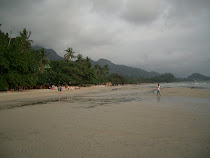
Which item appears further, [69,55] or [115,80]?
[115,80]

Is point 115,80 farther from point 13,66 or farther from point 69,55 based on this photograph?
point 13,66

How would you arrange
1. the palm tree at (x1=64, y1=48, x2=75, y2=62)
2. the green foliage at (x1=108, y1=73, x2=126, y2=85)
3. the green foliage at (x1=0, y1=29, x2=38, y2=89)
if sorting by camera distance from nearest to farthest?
the green foliage at (x1=0, y1=29, x2=38, y2=89) < the palm tree at (x1=64, y1=48, x2=75, y2=62) < the green foliage at (x1=108, y1=73, x2=126, y2=85)

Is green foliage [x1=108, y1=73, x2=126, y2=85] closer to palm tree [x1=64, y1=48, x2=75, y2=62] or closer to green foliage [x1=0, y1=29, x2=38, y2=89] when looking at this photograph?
palm tree [x1=64, y1=48, x2=75, y2=62]

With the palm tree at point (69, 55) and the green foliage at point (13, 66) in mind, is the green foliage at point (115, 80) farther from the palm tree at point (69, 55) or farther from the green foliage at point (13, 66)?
the green foliage at point (13, 66)

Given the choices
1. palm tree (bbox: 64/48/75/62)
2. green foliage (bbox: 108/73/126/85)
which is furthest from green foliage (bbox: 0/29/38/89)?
green foliage (bbox: 108/73/126/85)

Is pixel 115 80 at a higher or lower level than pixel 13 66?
lower

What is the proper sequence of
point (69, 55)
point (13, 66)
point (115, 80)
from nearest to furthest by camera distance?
point (13, 66)
point (69, 55)
point (115, 80)

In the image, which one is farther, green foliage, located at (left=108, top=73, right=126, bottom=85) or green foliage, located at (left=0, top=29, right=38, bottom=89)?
green foliage, located at (left=108, top=73, right=126, bottom=85)

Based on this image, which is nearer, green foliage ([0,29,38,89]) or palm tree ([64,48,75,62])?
green foliage ([0,29,38,89])

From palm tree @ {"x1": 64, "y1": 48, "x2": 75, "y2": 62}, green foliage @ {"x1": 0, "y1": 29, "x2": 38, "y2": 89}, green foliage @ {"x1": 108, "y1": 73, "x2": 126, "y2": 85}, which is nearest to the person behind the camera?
green foliage @ {"x1": 0, "y1": 29, "x2": 38, "y2": 89}

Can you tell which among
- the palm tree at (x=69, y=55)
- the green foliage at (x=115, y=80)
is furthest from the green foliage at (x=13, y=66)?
the green foliage at (x=115, y=80)

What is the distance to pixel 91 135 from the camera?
487 centimetres

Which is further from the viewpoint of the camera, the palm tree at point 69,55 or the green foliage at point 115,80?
the green foliage at point 115,80

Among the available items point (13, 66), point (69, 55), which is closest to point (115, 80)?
point (69, 55)
